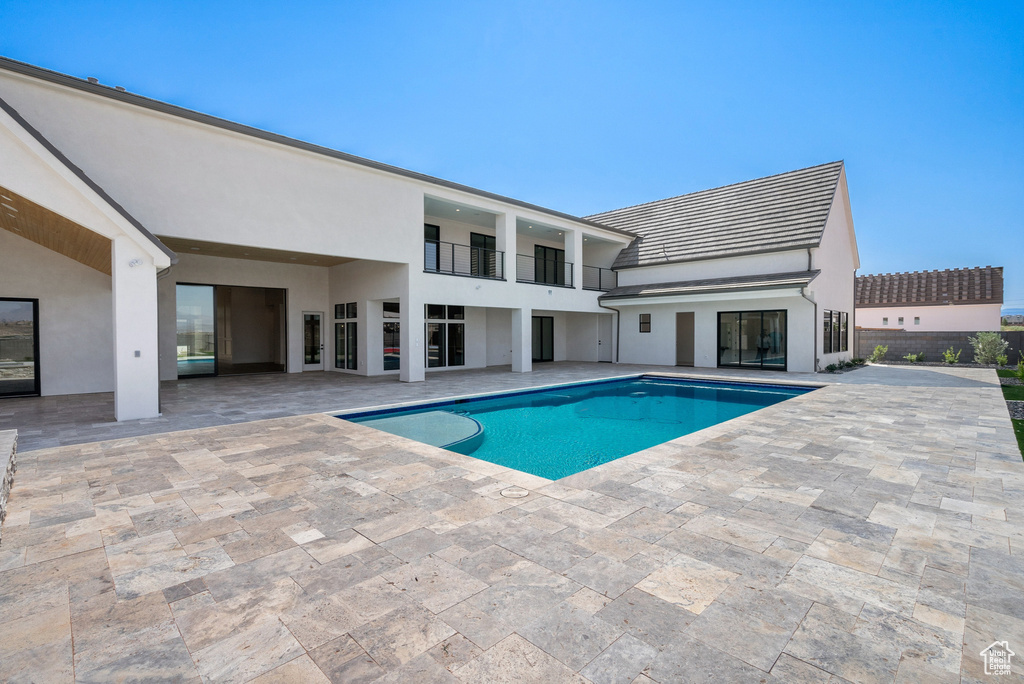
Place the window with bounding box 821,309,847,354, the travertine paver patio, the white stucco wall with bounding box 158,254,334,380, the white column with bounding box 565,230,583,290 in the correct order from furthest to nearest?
1. the white column with bounding box 565,230,583,290
2. the window with bounding box 821,309,847,354
3. the white stucco wall with bounding box 158,254,334,380
4. the travertine paver patio

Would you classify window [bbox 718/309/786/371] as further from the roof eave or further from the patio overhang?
the roof eave

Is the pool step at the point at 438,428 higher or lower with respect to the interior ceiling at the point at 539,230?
lower

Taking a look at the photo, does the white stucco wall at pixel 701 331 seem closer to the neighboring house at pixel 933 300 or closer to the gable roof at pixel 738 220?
the gable roof at pixel 738 220

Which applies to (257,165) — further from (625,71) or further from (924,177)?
(924,177)

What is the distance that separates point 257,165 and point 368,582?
32.0 feet

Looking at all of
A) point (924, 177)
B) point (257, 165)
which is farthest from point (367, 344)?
point (924, 177)

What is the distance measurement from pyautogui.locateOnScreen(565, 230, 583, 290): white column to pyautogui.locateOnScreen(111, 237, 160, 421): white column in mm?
12406

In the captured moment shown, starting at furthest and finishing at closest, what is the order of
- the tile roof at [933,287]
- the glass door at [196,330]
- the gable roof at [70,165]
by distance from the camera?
the tile roof at [933,287]
the glass door at [196,330]
the gable roof at [70,165]

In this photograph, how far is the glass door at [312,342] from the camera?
15969mm

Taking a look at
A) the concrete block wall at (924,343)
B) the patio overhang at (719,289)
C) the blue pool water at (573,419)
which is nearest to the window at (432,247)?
the blue pool water at (573,419)

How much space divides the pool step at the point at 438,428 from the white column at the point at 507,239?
695 centimetres

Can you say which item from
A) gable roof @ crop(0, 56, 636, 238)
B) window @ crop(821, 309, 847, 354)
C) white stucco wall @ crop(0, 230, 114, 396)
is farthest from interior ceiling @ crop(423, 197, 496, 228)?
window @ crop(821, 309, 847, 354)

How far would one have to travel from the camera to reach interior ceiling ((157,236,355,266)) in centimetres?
1123

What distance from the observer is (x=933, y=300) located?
2462cm
